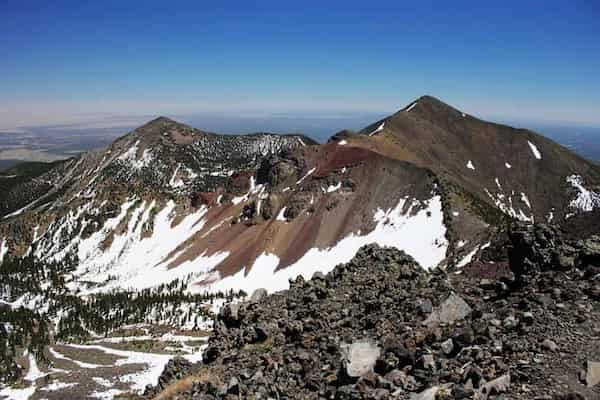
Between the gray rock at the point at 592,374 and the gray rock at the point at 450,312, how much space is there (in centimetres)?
635

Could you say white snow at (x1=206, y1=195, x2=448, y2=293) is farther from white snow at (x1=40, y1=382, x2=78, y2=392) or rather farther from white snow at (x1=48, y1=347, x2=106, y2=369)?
white snow at (x1=40, y1=382, x2=78, y2=392)

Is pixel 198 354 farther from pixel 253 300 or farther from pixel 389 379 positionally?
pixel 389 379

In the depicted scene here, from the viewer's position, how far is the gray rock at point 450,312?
18.4 meters

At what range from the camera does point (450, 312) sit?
1881 cm

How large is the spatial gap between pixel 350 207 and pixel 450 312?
110049 millimetres

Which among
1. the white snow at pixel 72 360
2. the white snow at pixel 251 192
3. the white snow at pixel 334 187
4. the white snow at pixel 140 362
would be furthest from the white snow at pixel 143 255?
the white snow at pixel 140 362

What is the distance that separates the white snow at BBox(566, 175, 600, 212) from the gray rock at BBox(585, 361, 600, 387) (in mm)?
171588

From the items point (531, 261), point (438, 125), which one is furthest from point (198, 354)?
point (438, 125)

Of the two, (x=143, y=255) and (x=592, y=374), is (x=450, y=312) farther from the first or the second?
(x=143, y=255)

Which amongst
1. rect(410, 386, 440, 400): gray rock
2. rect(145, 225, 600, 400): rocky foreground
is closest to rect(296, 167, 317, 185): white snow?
rect(145, 225, 600, 400): rocky foreground

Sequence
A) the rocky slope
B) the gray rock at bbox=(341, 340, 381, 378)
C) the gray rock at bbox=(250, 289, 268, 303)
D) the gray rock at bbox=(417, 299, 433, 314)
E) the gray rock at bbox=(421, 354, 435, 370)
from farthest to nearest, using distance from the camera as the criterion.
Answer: the rocky slope → the gray rock at bbox=(250, 289, 268, 303) → the gray rock at bbox=(417, 299, 433, 314) → the gray rock at bbox=(341, 340, 381, 378) → the gray rock at bbox=(421, 354, 435, 370)

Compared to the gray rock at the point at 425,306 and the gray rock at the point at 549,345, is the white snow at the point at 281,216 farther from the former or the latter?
the gray rock at the point at 549,345

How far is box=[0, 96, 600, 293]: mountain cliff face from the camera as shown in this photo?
377ft

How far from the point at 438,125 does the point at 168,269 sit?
12944 cm
